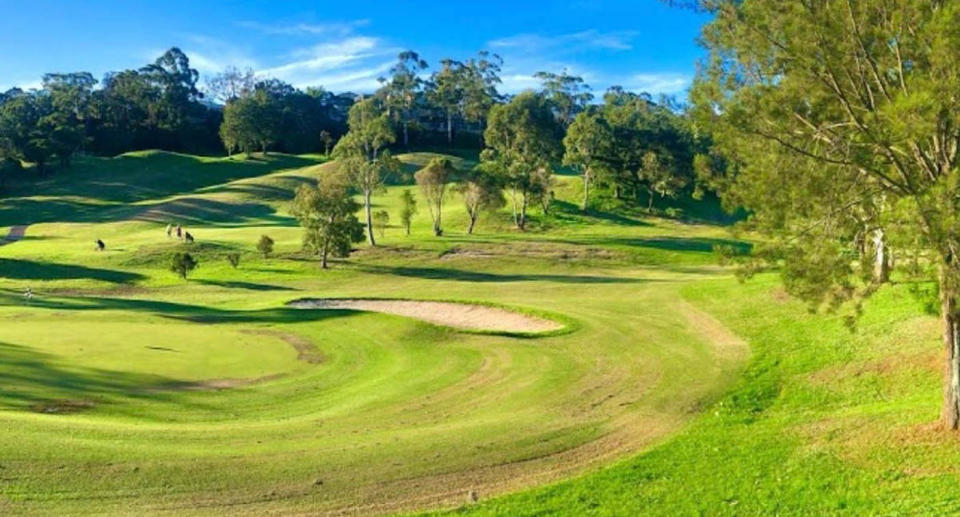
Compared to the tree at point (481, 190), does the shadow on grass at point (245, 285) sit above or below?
below

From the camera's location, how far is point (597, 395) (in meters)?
21.7

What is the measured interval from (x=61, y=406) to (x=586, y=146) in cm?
7597

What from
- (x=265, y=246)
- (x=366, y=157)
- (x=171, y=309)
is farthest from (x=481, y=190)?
(x=171, y=309)

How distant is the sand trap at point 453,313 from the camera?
34.5m

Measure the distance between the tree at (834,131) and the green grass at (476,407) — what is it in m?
4.25

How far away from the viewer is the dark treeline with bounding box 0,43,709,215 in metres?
93.2

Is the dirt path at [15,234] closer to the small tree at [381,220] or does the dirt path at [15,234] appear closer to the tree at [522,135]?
the small tree at [381,220]


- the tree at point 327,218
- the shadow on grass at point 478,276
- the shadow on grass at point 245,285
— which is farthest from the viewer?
the tree at point 327,218

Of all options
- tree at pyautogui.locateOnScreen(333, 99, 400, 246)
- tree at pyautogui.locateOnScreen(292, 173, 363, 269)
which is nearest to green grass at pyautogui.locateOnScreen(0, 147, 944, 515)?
tree at pyautogui.locateOnScreen(292, 173, 363, 269)

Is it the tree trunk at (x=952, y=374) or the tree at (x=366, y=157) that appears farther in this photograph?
the tree at (x=366, y=157)

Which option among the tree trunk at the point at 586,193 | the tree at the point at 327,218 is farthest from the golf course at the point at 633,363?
Result: the tree trunk at the point at 586,193

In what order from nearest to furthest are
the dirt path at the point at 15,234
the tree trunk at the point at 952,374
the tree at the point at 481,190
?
the tree trunk at the point at 952,374
the dirt path at the point at 15,234
the tree at the point at 481,190

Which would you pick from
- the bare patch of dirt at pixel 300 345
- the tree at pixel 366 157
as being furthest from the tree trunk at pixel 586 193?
the bare patch of dirt at pixel 300 345

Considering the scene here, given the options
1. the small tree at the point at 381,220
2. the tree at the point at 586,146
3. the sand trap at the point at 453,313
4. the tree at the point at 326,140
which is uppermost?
the tree at the point at 326,140
